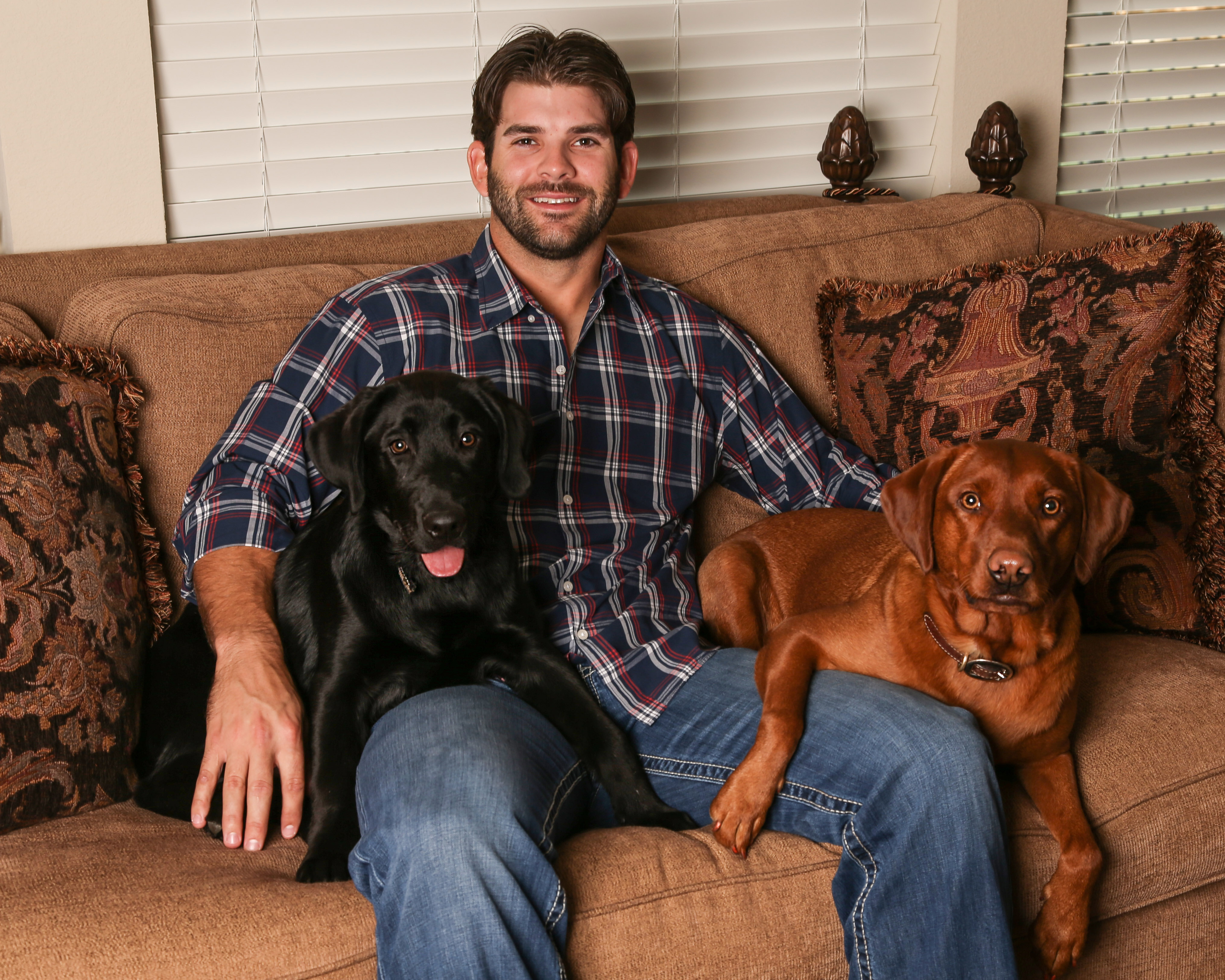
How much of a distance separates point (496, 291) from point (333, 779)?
1.01 meters

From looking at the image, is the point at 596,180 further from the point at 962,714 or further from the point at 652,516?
the point at 962,714

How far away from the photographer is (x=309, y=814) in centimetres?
175

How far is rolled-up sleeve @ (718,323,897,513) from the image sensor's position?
2.41 metres

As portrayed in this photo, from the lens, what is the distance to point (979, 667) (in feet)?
5.78

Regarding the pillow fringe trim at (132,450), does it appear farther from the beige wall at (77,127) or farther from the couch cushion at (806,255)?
the couch cushion at (806,255)

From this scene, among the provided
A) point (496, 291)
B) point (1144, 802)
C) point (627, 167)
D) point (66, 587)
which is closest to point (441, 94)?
point (627, 167)

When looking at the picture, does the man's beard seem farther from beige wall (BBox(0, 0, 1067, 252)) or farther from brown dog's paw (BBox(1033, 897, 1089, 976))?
brown dog's paw (BBox(1033, 897, 1089, 976))

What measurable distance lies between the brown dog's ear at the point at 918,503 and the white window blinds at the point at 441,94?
5.47 ft

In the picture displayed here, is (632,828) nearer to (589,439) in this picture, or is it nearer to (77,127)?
(589,439)

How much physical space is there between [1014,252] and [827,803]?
70.2 inches

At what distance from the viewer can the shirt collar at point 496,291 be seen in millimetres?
2174

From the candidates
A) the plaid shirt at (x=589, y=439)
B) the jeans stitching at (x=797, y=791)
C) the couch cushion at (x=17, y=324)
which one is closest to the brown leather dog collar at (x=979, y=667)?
the jeans stitching at (x=797, y=791)

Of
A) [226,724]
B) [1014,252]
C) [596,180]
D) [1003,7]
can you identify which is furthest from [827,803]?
[1003,7]

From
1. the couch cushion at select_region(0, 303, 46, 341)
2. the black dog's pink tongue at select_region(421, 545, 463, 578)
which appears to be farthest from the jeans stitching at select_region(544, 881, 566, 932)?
the couch cushion at select_region(0, 303, 46, 341)
